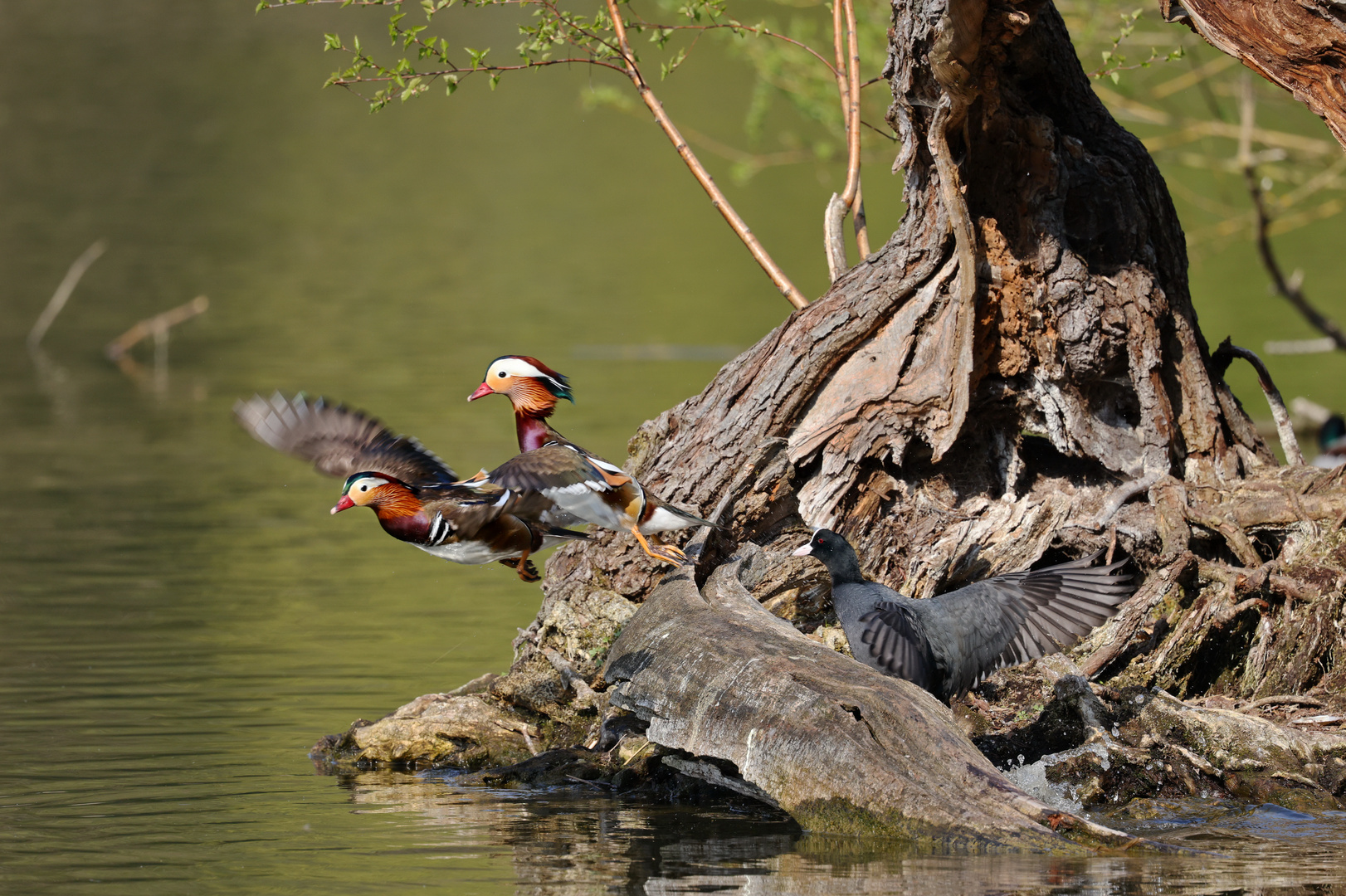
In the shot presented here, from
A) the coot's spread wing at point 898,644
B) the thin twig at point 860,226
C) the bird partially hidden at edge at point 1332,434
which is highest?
the thin twig at point 860,226

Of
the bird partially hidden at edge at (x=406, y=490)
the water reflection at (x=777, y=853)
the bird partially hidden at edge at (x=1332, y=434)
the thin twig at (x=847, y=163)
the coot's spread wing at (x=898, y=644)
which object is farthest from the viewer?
the bird partially hidden at edge at (x=1332, y=434)

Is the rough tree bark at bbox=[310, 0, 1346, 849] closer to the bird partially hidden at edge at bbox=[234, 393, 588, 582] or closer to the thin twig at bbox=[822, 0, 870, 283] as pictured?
the bird partially hidden at edge at bbox=[234, 393, 588, 582]

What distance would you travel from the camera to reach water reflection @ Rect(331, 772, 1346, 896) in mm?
6176

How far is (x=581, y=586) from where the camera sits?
29.1 ft

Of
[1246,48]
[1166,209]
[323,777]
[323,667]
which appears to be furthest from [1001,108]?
[323,667]

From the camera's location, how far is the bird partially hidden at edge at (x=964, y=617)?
751cm

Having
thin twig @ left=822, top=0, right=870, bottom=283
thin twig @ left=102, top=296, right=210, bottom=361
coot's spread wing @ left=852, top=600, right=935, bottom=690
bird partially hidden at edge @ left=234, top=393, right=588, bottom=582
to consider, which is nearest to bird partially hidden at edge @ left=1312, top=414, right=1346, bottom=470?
thin twig @ left=822, top=0, right=870, bottom=283

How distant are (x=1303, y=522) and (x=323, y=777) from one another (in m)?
5.11

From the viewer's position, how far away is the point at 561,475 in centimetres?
692

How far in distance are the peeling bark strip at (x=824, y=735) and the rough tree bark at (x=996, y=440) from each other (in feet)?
1.36

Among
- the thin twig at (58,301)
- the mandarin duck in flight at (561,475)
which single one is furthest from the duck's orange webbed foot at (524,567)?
the thin twig at (58,301)

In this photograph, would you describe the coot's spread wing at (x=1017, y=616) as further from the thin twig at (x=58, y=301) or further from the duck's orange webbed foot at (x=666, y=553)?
the thin twig at (x=58, y=301)

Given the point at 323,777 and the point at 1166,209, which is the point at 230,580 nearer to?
the point at 323,777

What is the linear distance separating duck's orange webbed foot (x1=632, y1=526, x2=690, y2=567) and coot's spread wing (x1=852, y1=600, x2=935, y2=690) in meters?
1.02
